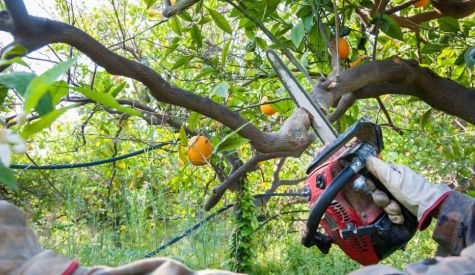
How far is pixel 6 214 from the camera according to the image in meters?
0.57

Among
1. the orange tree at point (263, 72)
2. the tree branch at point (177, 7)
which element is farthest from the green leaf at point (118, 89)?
the tree branch at point (177, 7)

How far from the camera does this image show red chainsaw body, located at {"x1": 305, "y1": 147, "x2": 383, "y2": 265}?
114cm

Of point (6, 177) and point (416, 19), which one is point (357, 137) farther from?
point (416, 19)

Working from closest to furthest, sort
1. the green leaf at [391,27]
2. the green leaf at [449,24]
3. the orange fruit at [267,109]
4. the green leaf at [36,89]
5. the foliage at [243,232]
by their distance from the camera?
the green leaf at [36,89] → the green leaf at [391,27] → the green leaf at [449,24] → the orange fruit at [267,109] → the foliage at [243,232]

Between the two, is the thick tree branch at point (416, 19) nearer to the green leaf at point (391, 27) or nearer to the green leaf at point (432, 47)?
the green leaf at point (432, 47)

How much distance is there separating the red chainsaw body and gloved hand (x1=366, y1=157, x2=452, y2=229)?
0.09 m

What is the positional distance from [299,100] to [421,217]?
507 millimetres

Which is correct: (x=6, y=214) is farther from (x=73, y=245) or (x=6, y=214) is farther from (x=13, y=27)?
(x=73, y=245)

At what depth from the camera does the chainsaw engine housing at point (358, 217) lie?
1.11 meters

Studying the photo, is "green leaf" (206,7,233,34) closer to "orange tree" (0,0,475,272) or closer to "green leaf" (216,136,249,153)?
"orange tree" (0,0,475,272)

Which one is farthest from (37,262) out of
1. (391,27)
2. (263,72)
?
(263,72)

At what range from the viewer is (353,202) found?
1164mm

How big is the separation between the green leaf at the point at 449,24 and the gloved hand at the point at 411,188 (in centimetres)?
99

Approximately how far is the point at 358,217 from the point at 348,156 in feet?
0.46
